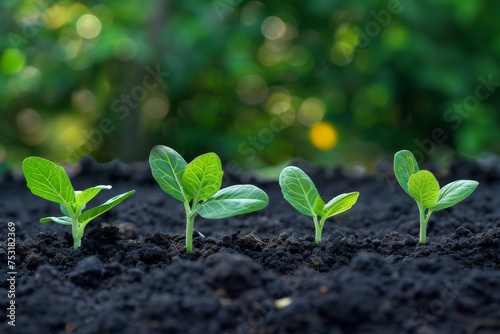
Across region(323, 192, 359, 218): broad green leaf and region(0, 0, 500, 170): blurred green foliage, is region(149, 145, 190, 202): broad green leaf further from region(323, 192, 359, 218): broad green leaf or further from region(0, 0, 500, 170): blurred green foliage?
region(0, 0, 500, 170): blurred green foliage

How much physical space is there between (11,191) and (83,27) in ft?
8.62

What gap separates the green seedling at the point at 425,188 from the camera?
1.58 m

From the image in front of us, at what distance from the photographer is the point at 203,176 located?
1.58 metres

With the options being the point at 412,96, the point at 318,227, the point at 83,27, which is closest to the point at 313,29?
the point at 412,96

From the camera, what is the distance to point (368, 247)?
1657 millimetres

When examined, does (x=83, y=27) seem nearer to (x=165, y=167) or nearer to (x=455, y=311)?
(x=165, y=167)

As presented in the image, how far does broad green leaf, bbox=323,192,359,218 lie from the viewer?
63.1 inches

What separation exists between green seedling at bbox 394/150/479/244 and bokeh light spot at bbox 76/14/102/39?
4.06 meters

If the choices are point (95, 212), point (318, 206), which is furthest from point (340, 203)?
point (95, 212)

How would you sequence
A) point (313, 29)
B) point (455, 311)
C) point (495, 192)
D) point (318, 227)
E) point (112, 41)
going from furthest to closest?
point (313, 29)
point (112, 41)
point (495, 192)
point (318, 227)
point (455, 311)

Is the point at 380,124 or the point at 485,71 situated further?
the point at 380,124

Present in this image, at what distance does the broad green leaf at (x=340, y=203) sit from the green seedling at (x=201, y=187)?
0.17 metres

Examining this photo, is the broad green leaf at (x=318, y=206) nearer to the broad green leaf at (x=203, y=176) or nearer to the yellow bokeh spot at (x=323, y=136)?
the broad green leaf at (x=203, y=176)

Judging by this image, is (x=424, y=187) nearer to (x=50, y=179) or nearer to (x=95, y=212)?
(x=95, y=212)
